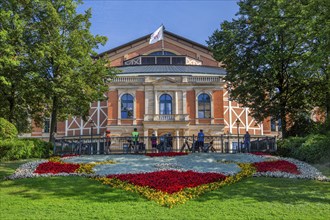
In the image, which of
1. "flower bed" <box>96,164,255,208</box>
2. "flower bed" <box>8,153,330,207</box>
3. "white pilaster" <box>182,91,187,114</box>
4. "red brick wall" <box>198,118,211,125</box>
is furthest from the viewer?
"red brick wall" <box>198,118,211,125</box>

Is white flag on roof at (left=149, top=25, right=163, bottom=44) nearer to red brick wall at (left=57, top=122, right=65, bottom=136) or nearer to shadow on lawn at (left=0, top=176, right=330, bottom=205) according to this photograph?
red brick wall at (left=57, top=122, right=65, bottom=136)

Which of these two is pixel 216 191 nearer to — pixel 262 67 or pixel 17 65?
pixel 17 65

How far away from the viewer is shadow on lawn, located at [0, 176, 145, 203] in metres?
11.4

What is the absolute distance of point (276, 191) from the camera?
40.5ft

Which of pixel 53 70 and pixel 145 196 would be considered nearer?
pixel 145 196

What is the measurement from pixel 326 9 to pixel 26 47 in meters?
17.7

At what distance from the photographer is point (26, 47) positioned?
22766 mm

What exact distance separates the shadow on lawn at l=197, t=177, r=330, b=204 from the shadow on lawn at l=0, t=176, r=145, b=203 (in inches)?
111

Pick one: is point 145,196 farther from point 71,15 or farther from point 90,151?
point 71,15

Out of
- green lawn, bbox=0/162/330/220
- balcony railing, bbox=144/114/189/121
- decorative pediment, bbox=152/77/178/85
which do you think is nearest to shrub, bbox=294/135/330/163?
green lawn, bbox=0/162/330/220

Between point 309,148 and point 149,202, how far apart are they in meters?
12.2

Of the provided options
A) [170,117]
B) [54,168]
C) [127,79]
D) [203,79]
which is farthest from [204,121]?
[54,168]

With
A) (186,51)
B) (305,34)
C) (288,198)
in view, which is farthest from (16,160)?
(186,51)

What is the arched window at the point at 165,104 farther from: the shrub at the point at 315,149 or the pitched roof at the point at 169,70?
the shrub at the point at 315,149
